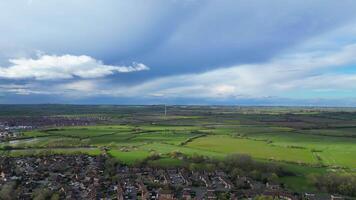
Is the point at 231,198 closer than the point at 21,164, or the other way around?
the point at 231,198

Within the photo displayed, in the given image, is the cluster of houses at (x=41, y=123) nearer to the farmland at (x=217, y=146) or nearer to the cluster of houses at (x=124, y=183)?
the farmland at (x=217, y=146)

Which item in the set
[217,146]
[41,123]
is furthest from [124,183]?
[41,123]

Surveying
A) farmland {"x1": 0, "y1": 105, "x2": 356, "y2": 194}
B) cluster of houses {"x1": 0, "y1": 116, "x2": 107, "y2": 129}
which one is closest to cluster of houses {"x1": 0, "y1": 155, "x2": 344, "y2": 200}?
farmland {"x1": 0, "y1": 105, "x2": 356, "y2": 194}

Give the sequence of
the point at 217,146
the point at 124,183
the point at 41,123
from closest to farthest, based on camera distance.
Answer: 1. the point at 124,183
2. the point at 217,146
3. the point at 41,123

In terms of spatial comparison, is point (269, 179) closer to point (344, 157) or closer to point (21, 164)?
point (344, 157)

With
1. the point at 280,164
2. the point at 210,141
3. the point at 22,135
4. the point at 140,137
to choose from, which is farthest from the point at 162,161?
the point at 22,135

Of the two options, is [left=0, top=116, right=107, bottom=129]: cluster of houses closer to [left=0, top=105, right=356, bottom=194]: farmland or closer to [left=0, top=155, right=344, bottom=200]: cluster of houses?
[left=0, top=105, right=356, bottom=194]: farmland

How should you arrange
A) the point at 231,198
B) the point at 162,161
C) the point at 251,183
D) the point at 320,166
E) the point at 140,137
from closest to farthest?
the point at 231,198 → the point at 251,183 → the point at 320,166 → the point at 162,161 → the point at 140,137

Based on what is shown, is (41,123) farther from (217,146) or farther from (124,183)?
(124,183)

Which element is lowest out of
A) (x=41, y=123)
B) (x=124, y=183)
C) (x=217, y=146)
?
(x=124, y=183)
